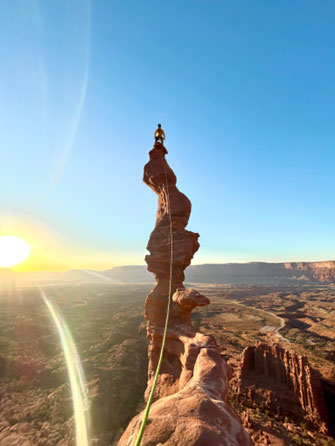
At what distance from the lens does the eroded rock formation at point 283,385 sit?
14883 mm

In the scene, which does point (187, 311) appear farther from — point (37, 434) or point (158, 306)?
point (37, 434)

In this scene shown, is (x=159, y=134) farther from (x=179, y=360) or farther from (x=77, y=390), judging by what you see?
(x=77, y=390)

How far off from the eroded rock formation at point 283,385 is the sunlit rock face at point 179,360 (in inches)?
401

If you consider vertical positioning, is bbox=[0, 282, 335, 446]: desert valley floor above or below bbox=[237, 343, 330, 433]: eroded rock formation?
below

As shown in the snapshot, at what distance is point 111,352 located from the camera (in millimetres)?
32219

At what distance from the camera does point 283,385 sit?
17.4 m

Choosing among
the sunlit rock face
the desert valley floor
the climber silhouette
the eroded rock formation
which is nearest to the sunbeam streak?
the desert valley floor

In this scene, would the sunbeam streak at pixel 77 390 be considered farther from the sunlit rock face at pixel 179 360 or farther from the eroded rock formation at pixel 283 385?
the eroded rock formation at pixel 283 385

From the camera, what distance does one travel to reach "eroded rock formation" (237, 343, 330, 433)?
586 inches

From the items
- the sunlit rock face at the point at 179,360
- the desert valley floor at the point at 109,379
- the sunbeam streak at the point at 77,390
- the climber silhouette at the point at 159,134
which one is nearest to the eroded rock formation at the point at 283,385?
the desert valley floor at the point at 109,379

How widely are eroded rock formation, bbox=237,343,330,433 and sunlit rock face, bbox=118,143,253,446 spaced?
10.2 m

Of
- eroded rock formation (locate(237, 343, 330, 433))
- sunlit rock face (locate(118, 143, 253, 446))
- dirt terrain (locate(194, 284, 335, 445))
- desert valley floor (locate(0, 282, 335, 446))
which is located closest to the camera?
sunlit rock face (locate(118, 143, 253, 446))

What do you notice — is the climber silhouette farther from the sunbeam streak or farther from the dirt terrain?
the sunbeam streak

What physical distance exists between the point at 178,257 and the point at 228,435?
1044 cm
